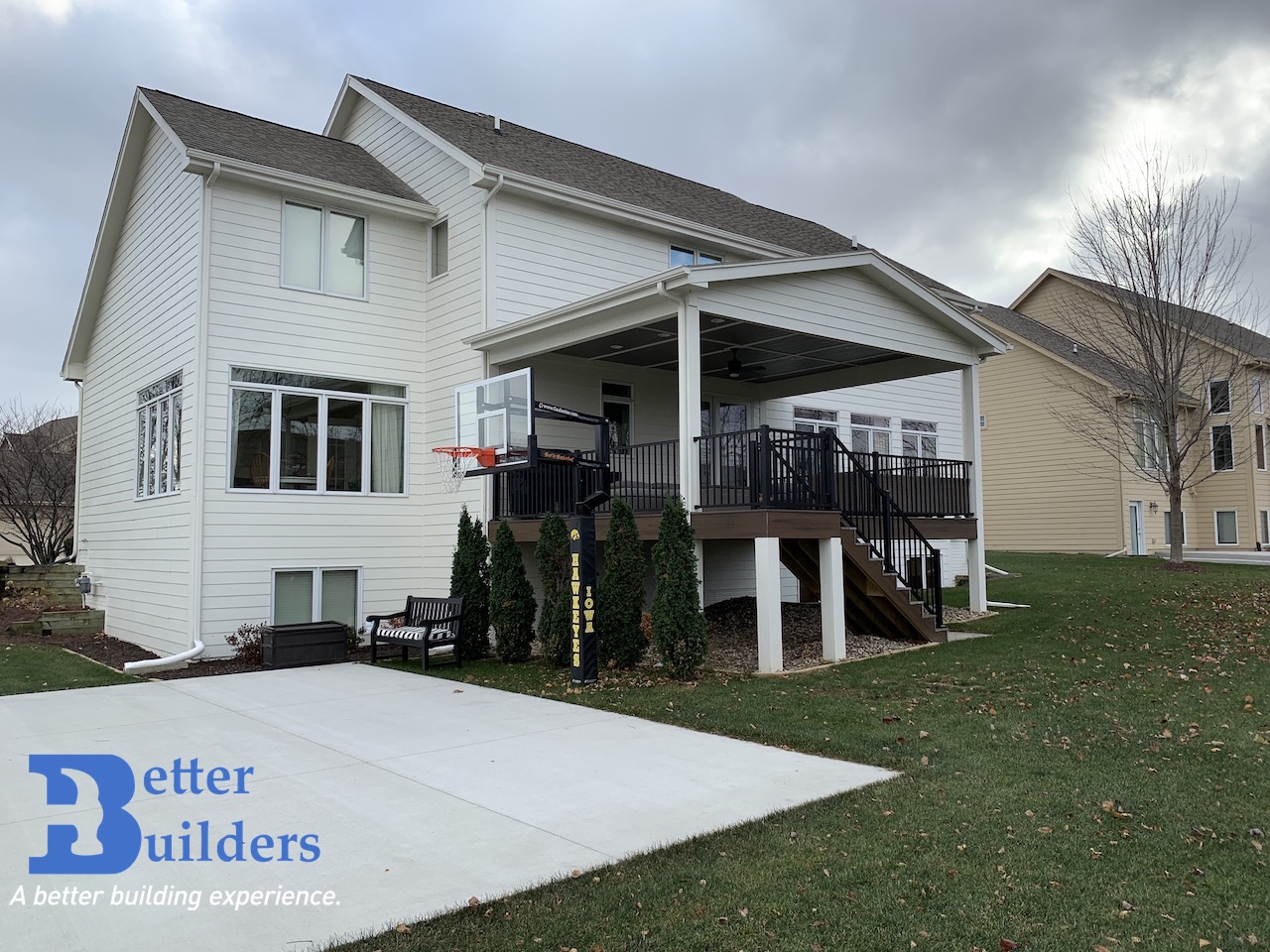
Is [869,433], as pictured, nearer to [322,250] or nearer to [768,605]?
[768,605]

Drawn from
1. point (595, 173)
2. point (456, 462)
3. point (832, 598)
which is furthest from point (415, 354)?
point (832, 598)

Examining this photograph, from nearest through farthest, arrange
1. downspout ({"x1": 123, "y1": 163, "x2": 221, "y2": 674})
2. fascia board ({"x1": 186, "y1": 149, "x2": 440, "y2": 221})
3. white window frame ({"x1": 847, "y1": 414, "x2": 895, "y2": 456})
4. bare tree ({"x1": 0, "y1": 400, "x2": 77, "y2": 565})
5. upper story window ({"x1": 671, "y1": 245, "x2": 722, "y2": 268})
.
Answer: downspout ({"x1": 123, "y1": 163, "x2": 221, "y2": 674}) → fascia board ({"x1": 186, "y1": 149, "x2": 440, "y2": 221}) → upper story window ({"x1": 671, "y1": 245, "x2": 722, "y2": 268}) → white window frame ({"x1": 847, "y1": 414, "x2": 895, "y2": 456}) → bare tree ({"x1": 0, "y1": 400, "x2": 77, "y2": 565})

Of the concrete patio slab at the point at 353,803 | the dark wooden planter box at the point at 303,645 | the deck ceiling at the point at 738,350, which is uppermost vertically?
the deck ceiling at the point at 738,350

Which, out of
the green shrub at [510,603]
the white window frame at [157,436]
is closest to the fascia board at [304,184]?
the white window frame at [157,436]

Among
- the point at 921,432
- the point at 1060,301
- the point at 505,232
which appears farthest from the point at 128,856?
the point at 1060,301

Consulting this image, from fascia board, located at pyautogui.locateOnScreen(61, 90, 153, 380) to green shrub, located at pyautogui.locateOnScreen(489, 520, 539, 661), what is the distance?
801 centimetres

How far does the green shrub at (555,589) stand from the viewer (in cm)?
1119

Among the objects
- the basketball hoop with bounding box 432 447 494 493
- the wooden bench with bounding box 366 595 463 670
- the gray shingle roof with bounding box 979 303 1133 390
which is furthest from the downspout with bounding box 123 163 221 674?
the gray shingle roof with bounding box 979 303 1133 390

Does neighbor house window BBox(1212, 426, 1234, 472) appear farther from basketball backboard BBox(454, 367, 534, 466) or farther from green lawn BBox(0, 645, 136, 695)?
green lawn BBox(0, 645, 136, 695)

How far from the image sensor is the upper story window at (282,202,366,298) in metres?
13.6

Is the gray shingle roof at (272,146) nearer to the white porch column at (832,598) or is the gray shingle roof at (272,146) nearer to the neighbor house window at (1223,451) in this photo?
the white porch column at (832,598)

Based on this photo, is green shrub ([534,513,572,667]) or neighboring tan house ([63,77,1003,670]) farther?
neighboring tan house ([63,77,1003,670])

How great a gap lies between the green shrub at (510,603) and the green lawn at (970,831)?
255 cm

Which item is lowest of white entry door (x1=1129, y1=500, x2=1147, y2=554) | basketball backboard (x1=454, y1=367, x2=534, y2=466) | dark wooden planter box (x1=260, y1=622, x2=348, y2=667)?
dark wooden planter box (x1=260, y1=622, x2=348, y2=667)
